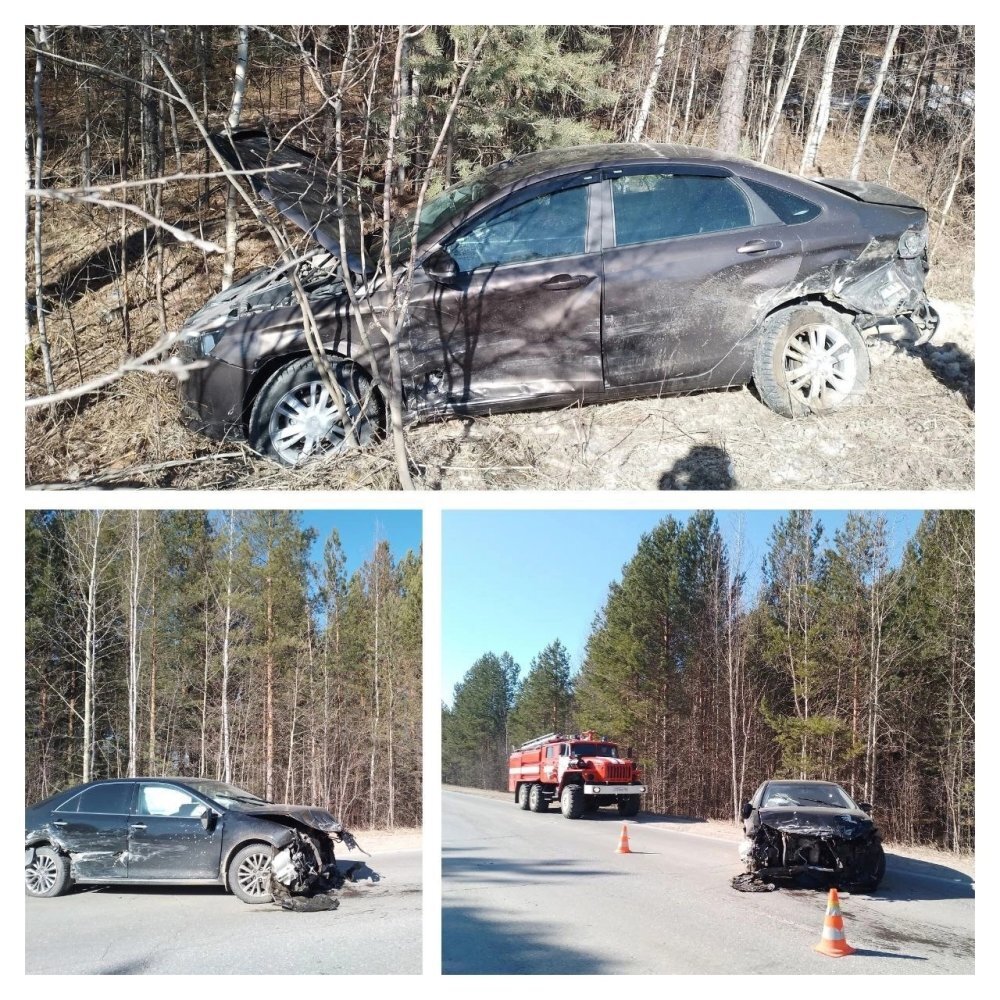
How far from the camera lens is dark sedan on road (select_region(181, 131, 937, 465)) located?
5.03m

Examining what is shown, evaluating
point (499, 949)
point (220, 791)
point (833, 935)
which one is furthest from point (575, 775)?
point (220, 791)

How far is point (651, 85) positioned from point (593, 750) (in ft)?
22.9

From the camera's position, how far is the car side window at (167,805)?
4828mm

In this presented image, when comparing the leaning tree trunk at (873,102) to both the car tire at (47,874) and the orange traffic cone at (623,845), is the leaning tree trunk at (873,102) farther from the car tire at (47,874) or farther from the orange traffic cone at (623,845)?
the car tire at (47,874)

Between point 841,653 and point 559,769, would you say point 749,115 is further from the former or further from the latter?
point 559,769

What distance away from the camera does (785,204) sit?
209 inches

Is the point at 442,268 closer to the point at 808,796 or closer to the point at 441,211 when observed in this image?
the point at 441,211

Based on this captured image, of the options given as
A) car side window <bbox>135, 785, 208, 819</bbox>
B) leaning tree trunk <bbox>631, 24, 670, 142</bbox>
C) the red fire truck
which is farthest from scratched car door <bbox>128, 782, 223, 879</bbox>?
leaning tree trunk <bbox>631, 24, 670, 142</bbox>

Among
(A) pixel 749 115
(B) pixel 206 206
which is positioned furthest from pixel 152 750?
(A) pixel 749 115

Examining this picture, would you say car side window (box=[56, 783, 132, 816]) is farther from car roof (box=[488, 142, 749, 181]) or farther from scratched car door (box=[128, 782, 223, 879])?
car roof (box=[488, 142, 749, 181])

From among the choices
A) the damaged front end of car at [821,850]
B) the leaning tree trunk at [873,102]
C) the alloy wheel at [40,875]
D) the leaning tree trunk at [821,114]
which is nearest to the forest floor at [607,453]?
the damaged front end of car at [821,850]

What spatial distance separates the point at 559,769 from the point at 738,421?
89.0 inches

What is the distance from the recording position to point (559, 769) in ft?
14.9

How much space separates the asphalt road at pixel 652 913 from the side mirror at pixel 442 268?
270 cm
